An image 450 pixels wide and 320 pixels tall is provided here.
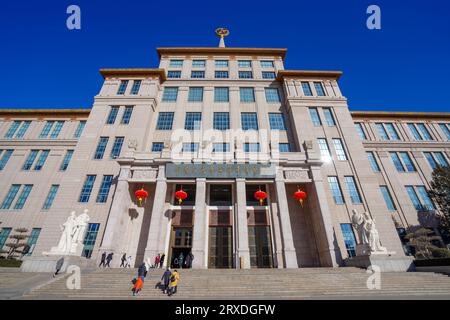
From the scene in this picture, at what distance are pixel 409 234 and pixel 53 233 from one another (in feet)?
106

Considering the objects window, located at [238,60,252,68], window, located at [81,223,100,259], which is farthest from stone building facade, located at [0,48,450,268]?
window, located at [238,60,252,68]

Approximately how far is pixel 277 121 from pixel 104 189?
1953 cm

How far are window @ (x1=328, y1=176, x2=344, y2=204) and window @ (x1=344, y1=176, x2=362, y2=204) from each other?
90 centimetres

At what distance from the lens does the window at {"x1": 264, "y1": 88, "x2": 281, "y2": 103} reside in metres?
26.7

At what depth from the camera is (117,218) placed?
1689 centimetres

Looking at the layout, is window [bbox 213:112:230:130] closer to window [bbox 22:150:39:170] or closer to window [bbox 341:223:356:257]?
window [bbox 341:223:356:257]

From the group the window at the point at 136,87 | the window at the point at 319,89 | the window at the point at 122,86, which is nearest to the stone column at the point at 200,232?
the window at the point at 136,87

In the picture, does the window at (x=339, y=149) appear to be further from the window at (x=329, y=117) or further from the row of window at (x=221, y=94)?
the row of window at (x=221, y=94)

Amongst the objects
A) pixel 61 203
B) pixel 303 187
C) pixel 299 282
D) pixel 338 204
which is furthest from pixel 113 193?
pixel 338 204

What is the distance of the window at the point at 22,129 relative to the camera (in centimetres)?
2759

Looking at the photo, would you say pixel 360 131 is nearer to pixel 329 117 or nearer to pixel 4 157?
pixel 329 117

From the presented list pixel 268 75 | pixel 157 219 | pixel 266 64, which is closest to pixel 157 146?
pixel 157 219

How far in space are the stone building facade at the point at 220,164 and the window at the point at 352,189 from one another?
108 mm
